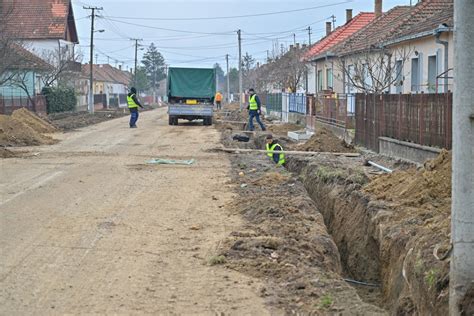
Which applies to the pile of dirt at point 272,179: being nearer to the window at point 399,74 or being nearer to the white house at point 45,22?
the window at point 399,74

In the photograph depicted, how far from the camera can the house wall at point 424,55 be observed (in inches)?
856

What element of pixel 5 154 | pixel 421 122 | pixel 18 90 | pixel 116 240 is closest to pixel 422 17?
pixel 421 122

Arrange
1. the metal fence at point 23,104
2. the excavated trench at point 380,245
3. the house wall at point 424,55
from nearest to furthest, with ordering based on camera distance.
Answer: the excavated trench at point 380,245 < the house wall at point 424,55 < the metal fence at point 23,104

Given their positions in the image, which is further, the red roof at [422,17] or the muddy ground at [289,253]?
the red roof at [422,17]

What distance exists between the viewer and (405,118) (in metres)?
17.5

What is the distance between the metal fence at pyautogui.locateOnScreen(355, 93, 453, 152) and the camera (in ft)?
48.5

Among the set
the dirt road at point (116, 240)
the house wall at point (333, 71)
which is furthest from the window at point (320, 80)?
the dirt road at point (116, 240)

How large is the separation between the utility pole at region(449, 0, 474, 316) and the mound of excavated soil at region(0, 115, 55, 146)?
64.6 ft

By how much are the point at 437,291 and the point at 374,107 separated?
1462cm

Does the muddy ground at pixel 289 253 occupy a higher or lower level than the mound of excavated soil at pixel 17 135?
lower

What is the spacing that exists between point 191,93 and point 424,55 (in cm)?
1488

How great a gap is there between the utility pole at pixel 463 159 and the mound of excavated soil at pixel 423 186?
4009mm

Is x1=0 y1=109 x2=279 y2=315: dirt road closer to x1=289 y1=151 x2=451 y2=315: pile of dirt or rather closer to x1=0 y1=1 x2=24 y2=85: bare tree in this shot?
x1=289 y1=151 x2=451 y2=315: pile of dirt

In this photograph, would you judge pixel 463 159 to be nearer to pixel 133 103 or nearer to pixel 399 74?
pixel 399 74
